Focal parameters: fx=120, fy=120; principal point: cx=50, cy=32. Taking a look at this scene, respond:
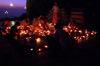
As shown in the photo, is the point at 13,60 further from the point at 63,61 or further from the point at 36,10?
the point at 36,10

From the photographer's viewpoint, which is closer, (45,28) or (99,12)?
(99,12)

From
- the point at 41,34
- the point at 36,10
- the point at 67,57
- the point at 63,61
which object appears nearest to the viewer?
the point at 63,61

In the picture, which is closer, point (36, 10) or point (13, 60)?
point (13, 60)

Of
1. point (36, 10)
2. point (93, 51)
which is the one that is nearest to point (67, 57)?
point (93, 51)

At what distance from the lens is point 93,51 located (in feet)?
14.9

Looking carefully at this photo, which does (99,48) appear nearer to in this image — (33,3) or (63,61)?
(63,61)

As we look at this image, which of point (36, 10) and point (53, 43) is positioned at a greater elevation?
point (36, 10)

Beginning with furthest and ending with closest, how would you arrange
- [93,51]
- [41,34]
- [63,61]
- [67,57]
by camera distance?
[41,34], [93,51], [67,57], [63,61]

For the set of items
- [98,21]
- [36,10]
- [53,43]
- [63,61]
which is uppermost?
[36,10]

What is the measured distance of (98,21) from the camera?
15.4 ft

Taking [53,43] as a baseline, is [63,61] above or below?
below

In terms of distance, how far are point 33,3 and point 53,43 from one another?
13826 mm

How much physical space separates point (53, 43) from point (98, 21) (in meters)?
2.10

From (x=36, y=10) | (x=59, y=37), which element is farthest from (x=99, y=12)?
(x=36, y=10)
